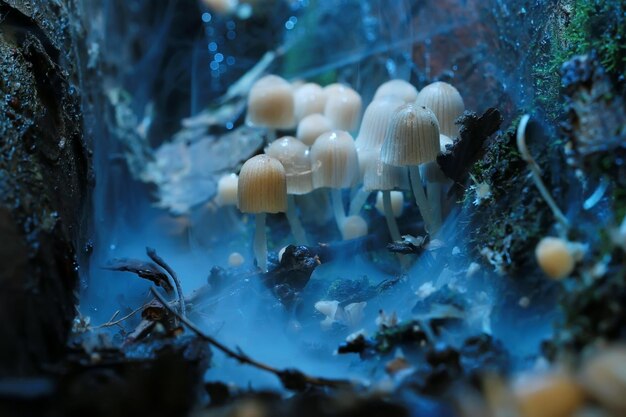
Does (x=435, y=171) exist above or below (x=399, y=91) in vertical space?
below

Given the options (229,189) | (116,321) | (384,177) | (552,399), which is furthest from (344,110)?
(552,399)

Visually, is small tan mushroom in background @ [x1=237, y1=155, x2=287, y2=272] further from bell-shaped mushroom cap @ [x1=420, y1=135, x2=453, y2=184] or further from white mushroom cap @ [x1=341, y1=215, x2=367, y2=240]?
bell-shaped mushroom cap @ [x1=420, y1=135, x2=453, y2=184]

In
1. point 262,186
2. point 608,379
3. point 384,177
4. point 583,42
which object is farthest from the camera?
point 384,177

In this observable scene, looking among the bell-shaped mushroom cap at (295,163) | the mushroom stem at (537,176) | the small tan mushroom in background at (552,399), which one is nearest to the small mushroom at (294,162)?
the bell-shaped mushroom cap at (295,163)

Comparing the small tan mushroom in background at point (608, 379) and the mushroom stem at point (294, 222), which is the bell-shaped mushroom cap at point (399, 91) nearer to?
the mushroom stem at point (294, 222)

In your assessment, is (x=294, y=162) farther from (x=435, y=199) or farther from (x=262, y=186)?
(x=435, y=199)
